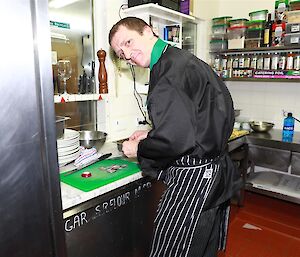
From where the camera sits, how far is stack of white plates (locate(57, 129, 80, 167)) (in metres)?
1.34

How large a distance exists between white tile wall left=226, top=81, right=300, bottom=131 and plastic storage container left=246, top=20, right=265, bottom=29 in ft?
1.86

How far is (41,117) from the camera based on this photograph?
0.69 metres

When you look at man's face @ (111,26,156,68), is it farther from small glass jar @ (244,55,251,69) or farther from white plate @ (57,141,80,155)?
small glass jar @ (244,55,251,69)

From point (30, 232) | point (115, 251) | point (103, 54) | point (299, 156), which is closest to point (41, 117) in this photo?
point (30, 232)

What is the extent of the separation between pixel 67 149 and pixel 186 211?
656mm

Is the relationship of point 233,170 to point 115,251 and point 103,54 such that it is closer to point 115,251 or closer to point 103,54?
point 115,251

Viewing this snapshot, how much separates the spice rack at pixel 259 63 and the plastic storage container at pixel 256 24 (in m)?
0.20

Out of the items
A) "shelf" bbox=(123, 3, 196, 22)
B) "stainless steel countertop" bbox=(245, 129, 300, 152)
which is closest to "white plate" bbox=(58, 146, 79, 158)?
"shelf" bbox=(123, 3, 196, 22)

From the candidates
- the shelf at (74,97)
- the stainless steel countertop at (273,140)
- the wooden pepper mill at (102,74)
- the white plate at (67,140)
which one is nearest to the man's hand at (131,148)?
the white plate at (67,140)

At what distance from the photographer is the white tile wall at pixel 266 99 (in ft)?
8.58

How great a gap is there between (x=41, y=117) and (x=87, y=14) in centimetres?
134

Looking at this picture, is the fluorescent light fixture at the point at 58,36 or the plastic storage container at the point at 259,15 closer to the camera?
the fluorescent light fixture at the point at 58,36

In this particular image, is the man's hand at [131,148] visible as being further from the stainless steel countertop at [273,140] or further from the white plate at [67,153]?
the stainless steel countertop at [273,140]

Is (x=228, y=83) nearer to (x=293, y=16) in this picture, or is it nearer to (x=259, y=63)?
(x=259, y=63)
